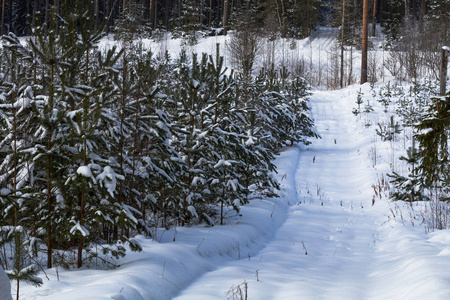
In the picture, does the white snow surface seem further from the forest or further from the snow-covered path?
the forest

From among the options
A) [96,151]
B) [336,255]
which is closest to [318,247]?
[336,255]

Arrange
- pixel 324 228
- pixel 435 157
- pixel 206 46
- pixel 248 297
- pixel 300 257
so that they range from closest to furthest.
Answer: pixel 248 297
pixel 435 157
pixel 300 257
pixel 324 228
pixel 206 46

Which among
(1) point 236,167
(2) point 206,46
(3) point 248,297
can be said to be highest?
(2) point 206,46

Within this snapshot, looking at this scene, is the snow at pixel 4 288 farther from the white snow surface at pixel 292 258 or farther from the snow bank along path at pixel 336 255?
the snow bank along path at pixel 336 255

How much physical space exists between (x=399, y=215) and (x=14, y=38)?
7.49 m

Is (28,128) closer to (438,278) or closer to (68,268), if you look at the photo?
(68,268)

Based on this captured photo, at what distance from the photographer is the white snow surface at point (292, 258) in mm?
3861

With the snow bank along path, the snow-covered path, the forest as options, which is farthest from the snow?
the snow bank along path

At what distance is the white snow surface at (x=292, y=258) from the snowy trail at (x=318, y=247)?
2 centimetres

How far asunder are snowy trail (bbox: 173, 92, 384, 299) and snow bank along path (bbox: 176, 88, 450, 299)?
0.01 m

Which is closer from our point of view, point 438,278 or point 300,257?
point 438,278

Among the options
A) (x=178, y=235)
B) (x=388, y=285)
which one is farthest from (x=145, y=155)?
(x=388, y=285)

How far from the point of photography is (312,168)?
13.4 m

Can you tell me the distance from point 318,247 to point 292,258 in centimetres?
99
